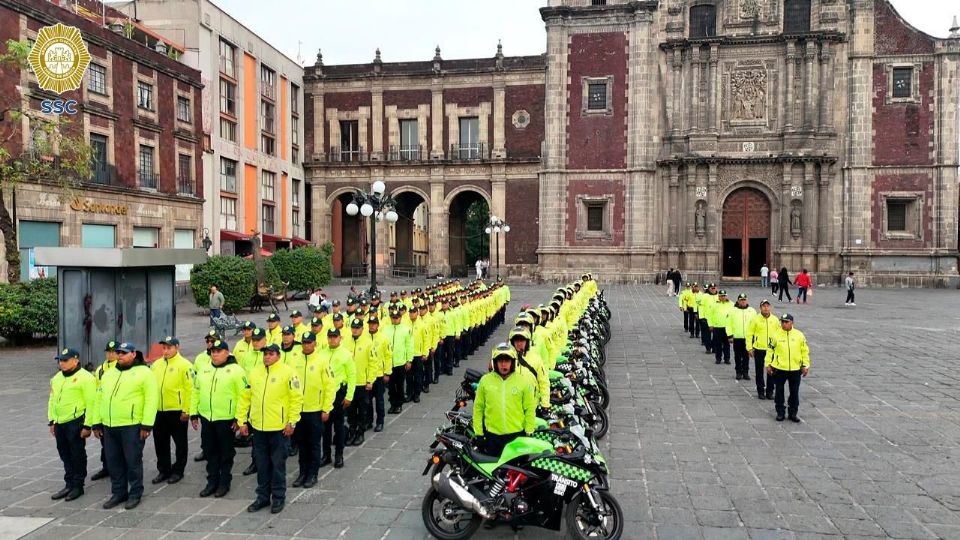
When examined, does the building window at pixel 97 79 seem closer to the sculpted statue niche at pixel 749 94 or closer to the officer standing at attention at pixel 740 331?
the officer standing at attention at pixel 740 331

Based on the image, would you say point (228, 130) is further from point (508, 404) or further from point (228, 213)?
point (508, 404)

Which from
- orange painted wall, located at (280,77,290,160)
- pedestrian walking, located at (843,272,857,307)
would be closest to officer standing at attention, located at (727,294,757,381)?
pedestrian walking, located at (843,272,857,307)

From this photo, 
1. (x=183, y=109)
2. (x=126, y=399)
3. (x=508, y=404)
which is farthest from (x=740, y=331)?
(x=183, y=109)

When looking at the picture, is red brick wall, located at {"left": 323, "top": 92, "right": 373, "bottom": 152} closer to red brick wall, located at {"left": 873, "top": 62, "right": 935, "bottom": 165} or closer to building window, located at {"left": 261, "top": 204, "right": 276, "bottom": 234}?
building window, located at {"left": 261, "top": 204, "right": 276, "bottom": 234}

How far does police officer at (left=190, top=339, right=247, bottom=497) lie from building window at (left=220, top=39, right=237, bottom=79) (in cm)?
3068

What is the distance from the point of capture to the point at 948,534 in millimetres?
5516

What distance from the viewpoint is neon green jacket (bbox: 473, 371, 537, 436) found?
5988 millimetres

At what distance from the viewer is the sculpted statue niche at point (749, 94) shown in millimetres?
35225

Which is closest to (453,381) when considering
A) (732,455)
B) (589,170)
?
(732,455)

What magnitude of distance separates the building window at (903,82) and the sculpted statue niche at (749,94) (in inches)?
247

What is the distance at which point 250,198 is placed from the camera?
3650 centimetres

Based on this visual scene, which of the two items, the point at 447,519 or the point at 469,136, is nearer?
the point at 447,519

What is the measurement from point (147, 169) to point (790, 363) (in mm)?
27086

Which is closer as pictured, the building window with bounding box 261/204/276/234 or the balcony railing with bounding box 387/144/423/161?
the building window with bounding box 261/204/276/234
